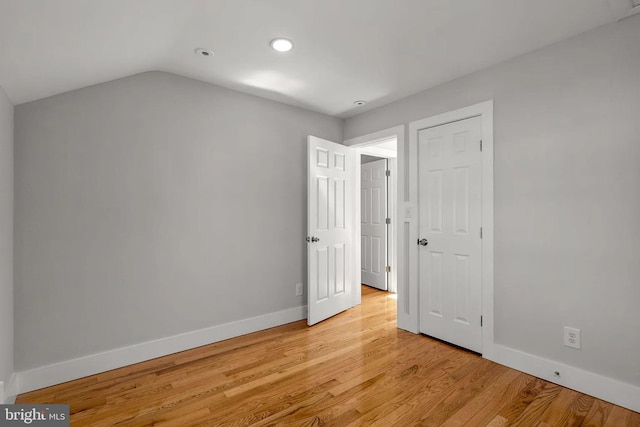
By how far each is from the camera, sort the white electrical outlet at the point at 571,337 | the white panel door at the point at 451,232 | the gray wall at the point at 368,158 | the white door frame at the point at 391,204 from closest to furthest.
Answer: the white electrical outlet at the point at 571,337, the white panel door at the point at 451,232, the white door frame at the point at 391,204, the gray wall at the point at 368,158

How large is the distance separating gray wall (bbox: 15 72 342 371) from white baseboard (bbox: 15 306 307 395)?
6 cm

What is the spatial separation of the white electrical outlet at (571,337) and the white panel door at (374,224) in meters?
2.83

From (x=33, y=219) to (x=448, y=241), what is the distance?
10.7 ft

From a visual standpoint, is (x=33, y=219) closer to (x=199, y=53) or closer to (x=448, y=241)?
(x=199, y=53)

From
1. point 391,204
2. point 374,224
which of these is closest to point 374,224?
point 374,224

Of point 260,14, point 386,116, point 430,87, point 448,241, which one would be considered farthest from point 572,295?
point 260,14

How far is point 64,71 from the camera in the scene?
1.95m

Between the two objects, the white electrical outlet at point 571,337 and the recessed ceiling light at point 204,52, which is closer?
the white electrical outlet at point 571,337

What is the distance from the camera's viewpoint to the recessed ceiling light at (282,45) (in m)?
2.18

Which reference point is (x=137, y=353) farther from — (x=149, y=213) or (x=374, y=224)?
(x=374, y=224)

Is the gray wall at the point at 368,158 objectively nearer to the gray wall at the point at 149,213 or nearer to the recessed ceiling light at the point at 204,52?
the gray wall at the point at 149,213

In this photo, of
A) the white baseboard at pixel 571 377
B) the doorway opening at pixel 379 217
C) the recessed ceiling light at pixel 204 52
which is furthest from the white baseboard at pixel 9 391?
the doorway opening at pixel 379 217

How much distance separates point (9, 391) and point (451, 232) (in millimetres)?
3424

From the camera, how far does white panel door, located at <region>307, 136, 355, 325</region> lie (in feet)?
11.1
